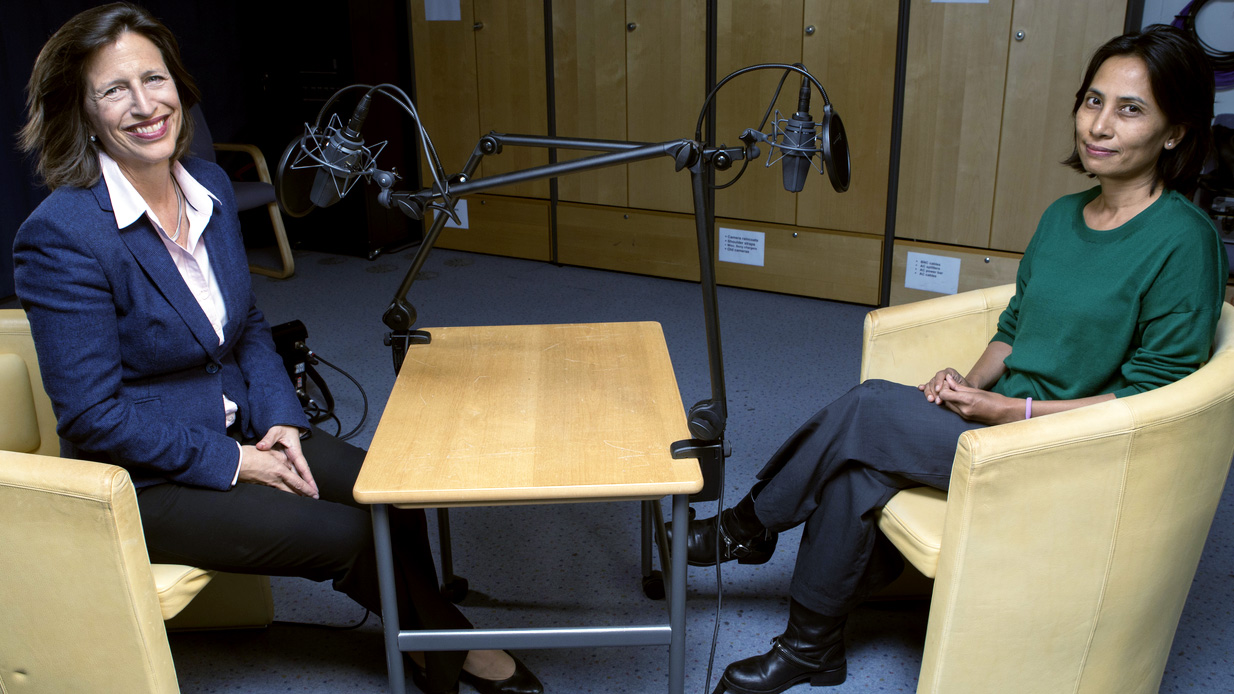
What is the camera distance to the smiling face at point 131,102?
147 centimetres

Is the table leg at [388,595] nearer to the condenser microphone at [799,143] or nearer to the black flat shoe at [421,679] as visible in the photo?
the black flat shoe at [421,679]

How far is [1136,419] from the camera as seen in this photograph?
4.25ft

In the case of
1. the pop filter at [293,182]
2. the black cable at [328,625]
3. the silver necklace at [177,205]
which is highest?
the pop filter at [293,182]

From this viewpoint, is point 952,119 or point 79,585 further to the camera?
point 952,119

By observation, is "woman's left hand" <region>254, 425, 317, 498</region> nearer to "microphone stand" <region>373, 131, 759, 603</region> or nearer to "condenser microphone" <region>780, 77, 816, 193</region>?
"microphone stand" <region>373, 131, 759, 603</region>

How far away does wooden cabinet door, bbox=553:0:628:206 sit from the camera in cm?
408

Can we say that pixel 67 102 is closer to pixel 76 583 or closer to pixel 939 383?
pixel 76 583

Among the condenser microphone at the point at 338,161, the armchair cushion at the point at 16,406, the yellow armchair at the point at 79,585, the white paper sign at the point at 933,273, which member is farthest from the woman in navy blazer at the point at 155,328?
the white paper sign at the point at 933,273

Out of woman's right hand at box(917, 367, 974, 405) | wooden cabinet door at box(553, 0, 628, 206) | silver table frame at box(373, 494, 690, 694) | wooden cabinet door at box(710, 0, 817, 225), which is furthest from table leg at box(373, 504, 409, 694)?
wooden cabinet door at box(553, 0, 628, 206)

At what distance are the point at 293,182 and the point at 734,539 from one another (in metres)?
1.10

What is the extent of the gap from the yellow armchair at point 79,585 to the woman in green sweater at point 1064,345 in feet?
2.89

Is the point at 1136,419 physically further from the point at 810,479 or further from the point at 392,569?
the point at 392,569

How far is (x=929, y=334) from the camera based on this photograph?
191 centimetres

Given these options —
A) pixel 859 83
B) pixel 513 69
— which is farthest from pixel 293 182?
pixel 513 69
